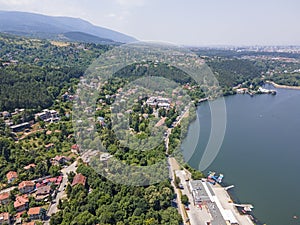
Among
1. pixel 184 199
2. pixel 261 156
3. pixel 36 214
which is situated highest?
pixel 261 156

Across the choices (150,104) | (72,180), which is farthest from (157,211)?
(150,104)

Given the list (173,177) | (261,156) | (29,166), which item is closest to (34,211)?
(29,166)

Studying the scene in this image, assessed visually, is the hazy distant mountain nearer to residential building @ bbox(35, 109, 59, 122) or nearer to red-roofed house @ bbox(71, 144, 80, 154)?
residential building @ bbox(35, 109, 59, 122)

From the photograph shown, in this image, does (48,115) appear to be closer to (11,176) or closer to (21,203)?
(11,176)

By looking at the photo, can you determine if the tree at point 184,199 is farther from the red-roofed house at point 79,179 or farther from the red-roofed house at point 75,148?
the red-roofed house at point 75,148

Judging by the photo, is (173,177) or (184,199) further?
(173,177)

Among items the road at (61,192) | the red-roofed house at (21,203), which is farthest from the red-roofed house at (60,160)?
the red-roofed house at (21,203)
